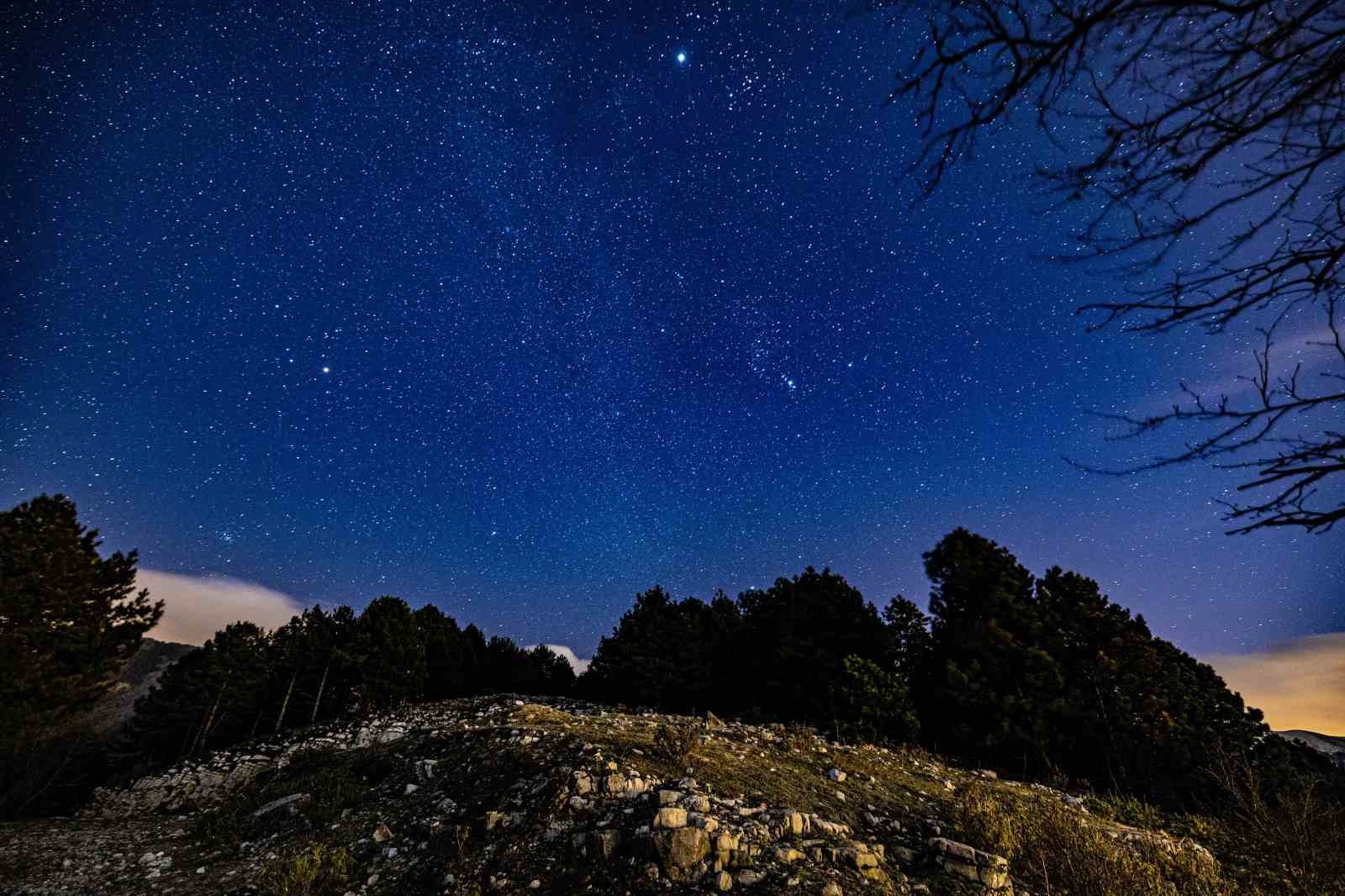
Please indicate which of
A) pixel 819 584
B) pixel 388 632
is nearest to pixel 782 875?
pixel 819 584

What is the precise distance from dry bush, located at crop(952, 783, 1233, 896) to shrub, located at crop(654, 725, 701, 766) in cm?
362

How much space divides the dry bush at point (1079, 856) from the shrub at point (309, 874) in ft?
21.6

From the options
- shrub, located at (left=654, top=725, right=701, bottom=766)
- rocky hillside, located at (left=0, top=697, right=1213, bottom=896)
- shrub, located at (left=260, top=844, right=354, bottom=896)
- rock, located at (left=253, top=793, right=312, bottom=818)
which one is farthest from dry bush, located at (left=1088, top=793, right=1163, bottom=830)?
rock, located at (left=253, top=793, right=312, bottom=818)

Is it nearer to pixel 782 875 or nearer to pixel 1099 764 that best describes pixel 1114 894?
pixel 782 875

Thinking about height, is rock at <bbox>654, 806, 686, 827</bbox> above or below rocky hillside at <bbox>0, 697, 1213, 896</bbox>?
above

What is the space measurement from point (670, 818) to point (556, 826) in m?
1.38

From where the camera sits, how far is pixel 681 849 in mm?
4441

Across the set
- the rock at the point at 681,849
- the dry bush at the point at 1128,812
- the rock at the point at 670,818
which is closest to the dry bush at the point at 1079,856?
the dry bush at the point at 1128,812

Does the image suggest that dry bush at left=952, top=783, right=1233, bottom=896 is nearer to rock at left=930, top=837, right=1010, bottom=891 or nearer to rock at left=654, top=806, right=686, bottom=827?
rock at left=930, top=837, right=1010, bottom=891

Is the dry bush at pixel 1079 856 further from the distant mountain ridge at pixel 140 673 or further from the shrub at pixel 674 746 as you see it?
the distant mountain ridge at pixel 140 673

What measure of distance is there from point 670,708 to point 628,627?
451cm

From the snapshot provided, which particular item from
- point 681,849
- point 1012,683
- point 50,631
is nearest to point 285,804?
point 681,849

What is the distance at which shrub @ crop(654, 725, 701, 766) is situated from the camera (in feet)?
23.3

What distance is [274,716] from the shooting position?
27.3 meters
